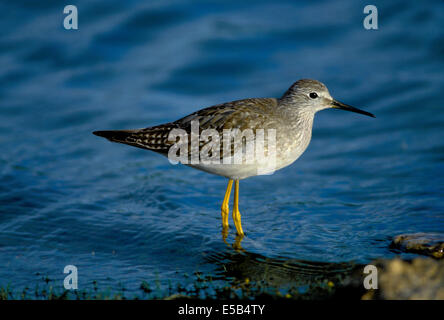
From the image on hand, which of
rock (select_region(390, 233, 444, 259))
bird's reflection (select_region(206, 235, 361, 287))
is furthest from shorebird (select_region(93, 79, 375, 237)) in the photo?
rock (select_region(390, 233, 444, 259))

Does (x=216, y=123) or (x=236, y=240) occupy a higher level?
(x=216, y=123)

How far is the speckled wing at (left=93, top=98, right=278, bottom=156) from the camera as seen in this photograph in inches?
321

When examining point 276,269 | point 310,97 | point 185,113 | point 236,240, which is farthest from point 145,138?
point 185,113

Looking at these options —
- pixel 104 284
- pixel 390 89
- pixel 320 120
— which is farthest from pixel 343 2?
pixel 104 284

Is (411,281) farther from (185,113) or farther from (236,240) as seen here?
(185,113)

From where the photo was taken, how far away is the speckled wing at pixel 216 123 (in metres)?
8.16

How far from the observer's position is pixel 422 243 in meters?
7.68

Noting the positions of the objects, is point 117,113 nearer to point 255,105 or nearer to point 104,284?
point 255,105

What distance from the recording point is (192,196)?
1048 cm

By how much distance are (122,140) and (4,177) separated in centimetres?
382

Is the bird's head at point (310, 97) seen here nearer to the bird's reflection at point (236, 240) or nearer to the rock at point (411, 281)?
the bird's reflection at point (236, 240)

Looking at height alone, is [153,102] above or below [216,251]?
above

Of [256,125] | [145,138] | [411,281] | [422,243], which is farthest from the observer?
[145,138]

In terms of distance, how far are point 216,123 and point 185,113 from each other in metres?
5.44
